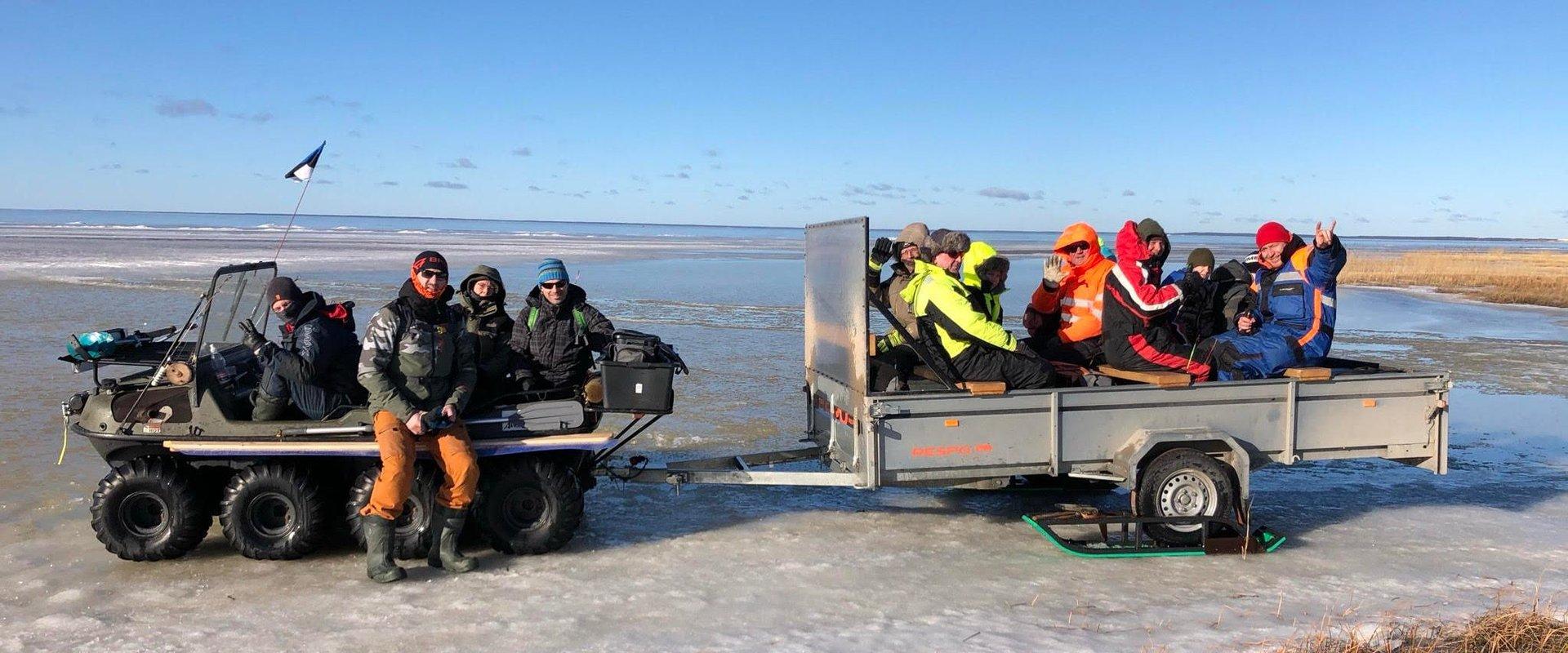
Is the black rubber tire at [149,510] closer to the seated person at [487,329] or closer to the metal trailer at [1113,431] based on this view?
the seated person at [487,329]

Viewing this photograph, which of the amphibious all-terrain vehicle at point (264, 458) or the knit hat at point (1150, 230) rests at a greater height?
the knit hat at point (1150, 230)

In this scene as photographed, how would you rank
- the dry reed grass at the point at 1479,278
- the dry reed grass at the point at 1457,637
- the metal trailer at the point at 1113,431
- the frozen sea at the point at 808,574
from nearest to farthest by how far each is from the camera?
the dry reed grass at the point at 1457,637
the frozen sea at the point at 808,574
the metal trailer at the point at 1113,431
the dry reed grass at the point at 1479,278

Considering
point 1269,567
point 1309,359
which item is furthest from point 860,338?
point 1309,359

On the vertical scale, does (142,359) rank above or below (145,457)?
above

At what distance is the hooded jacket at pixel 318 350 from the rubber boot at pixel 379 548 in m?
0.87

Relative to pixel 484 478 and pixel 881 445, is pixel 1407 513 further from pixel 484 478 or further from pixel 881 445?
pixel 484 478

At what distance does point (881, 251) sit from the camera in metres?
7.43

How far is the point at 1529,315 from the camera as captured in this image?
2255 cm

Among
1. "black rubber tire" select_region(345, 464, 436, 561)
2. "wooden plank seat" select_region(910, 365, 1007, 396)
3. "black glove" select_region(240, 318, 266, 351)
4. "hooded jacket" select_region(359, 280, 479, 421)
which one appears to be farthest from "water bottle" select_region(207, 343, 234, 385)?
"wooden plank seat" select_region(910, 365, 1007, 396)

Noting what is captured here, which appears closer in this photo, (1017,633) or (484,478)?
(1017,633)

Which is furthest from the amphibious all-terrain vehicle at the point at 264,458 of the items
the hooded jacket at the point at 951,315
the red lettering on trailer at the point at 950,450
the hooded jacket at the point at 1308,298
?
the hooded jacket at the point at 1308,298

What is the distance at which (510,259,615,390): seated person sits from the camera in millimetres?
6695

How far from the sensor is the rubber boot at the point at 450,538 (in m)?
6.00

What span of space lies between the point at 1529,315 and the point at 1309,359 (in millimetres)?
19543
